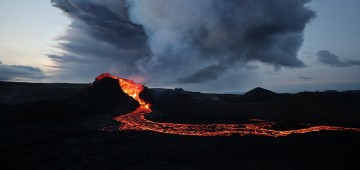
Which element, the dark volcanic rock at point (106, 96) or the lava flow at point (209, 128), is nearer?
the lava flow at point (209, 128)

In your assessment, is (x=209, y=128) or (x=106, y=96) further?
(x=106, y=96)

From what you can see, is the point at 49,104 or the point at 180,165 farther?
the point at 49,104

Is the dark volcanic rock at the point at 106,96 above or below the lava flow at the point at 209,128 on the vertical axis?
above

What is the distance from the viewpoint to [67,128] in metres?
26.7

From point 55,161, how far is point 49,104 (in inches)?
823

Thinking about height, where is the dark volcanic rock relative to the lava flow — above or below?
above

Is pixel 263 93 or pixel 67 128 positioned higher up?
pixel 263 93

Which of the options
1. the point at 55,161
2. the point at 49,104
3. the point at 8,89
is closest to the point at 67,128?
the point at 49,104

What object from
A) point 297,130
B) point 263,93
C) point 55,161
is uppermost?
point 263,93

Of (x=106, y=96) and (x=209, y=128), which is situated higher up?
(x=106, y=96)

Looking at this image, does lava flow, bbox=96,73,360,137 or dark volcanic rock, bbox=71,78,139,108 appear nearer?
lava flow, bbox=96,73,360,137

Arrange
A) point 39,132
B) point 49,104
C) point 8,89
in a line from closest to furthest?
point 39,132 < point 49,104 < point 8,89

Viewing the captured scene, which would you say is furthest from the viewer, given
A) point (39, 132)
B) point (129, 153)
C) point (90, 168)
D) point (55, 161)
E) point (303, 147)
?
point (39, 132)

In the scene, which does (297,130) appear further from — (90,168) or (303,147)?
(90,168)
